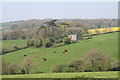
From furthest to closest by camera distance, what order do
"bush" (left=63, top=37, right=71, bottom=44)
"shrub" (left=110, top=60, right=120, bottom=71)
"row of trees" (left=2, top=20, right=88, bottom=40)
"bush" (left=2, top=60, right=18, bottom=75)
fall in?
"row of trees" (left=2, top=20, right=88, bottom=40) < "bush" (left=63, top=37, right=71, bottom=44) < "shrub" (left=110, top=60, right=120, bottom=71) < "bush" (left=2, top=60, right=18, bottom=75)

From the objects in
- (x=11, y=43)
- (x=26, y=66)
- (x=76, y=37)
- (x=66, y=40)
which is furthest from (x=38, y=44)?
(x=26, y=66)

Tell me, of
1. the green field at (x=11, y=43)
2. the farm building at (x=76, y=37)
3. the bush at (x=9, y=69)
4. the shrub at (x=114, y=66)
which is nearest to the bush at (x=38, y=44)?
the green field at (x=11, y=43)

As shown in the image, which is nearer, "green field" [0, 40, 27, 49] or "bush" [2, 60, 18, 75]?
"bush" [2, 60, 18, 75]

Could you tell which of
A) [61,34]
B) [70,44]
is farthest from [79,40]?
[61,34]

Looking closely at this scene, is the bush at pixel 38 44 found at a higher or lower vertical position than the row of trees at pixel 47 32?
lower

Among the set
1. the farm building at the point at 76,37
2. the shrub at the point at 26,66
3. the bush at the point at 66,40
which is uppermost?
the farm building at the point at 76,37

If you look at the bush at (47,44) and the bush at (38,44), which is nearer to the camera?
the bush at (47,44)

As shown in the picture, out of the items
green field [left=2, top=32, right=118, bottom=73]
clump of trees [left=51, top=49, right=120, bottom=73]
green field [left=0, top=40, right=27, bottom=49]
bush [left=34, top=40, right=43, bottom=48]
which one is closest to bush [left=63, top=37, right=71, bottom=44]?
green field [left=2, top=32, right=118, bottom=73]

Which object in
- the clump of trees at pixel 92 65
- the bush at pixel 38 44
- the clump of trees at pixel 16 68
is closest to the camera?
the clump of trees at pixel 16 68

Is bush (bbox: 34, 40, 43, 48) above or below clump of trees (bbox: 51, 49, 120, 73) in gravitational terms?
above

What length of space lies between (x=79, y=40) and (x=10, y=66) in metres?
34.6

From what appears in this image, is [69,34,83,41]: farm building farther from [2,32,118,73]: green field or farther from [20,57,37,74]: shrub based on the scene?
[20,57,37,74]: shrub

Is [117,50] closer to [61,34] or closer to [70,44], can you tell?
[70,44]

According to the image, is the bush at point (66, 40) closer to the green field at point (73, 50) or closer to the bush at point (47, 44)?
the green field at point (73, 50)
